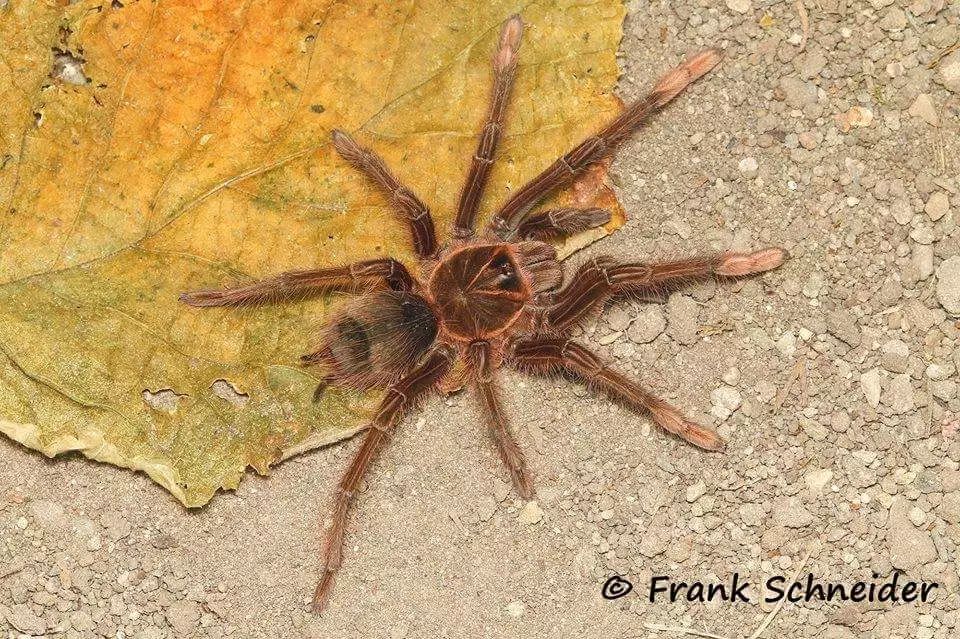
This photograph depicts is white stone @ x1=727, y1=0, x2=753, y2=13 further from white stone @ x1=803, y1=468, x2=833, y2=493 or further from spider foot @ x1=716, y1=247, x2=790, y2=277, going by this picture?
white stone @ x1=803, y1=468, x2=833, y2=493

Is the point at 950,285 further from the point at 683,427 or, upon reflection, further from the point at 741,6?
the point at 741,6

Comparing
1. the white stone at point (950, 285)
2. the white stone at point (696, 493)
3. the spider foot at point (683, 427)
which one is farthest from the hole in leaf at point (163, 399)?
the white stone at point (950, 285)

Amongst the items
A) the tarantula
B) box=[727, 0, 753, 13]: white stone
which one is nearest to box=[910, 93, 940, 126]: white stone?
box=[727, 0, 753, 13]: white stone

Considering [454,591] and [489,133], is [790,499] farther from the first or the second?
[489,133]

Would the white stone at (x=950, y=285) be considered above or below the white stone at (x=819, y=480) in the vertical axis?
above

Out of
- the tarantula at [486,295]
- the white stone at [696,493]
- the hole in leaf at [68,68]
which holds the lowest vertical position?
the white stone at [696,493]

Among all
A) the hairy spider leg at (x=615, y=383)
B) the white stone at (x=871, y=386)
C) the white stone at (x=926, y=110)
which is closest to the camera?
the hairy spider leg at (x=615, y=383)

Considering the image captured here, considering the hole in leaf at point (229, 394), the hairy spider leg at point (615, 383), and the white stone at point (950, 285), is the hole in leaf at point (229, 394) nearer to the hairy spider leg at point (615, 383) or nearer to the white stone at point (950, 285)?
the hairy spider leg at point (615, 383)
